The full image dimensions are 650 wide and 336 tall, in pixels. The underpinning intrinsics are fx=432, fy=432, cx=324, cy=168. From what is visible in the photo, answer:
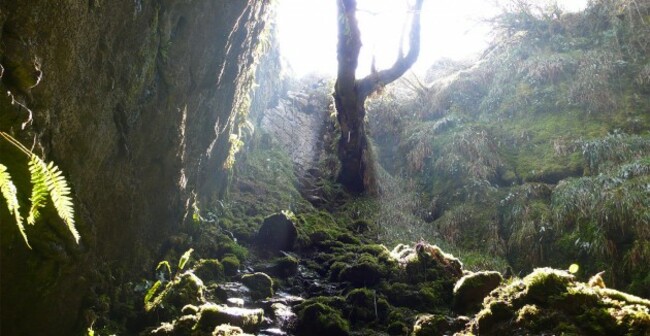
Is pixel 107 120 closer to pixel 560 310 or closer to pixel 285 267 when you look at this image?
pixel 285 267

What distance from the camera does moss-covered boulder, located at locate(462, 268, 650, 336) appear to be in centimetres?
268

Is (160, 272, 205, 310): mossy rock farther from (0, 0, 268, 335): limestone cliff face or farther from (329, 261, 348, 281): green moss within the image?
(329, 261, 348, 281): green moss

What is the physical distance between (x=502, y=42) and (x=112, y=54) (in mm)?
14125

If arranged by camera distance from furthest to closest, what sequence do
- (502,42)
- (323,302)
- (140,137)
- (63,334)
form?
(502,42), (323,302), (140,137), (63,334)

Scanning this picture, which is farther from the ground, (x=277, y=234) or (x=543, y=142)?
(x=543, y=142)

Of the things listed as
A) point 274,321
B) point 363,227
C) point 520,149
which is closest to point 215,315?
point 274,321

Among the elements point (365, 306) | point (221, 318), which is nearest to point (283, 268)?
point (365, 306)

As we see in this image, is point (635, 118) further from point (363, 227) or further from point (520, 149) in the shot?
point (363, 227)

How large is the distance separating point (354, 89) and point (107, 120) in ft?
23.9

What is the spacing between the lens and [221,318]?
3838 millimetres

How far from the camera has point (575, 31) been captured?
1307 centimetres

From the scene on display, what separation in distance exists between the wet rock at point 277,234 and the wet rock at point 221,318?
318 centimetres

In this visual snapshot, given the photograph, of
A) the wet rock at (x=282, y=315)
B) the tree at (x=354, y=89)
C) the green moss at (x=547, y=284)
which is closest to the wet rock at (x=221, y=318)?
the wet rock at (x=282, y=315)

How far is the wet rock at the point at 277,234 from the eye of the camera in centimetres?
743
